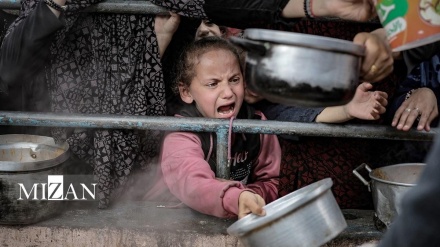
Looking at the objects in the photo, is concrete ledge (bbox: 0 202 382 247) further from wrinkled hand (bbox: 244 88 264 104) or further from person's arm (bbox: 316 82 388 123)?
wrinkled hand (bbox: 244 88 264 104)

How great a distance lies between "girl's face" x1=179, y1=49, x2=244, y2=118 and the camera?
2.99 m

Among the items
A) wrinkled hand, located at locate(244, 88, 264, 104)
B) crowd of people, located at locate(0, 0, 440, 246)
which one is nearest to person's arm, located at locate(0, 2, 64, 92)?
crowd of people, located at locate(0, 0, 440, 246)

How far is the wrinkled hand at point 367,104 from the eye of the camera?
2.61 m

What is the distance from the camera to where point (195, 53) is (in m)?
3.09

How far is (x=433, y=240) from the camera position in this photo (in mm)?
982

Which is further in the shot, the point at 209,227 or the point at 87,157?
the point at 87,157

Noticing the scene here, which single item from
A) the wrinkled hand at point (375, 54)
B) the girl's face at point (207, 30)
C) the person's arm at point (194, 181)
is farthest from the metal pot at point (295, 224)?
the girl's face at point (207, 30)

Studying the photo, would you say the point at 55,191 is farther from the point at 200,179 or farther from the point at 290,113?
the point at 290,113

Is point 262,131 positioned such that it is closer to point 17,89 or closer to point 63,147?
point 63,147

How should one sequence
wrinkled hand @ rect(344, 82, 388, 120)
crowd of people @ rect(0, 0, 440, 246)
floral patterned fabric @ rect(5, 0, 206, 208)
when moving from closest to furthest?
wrinkled hand @ rect(344, 82, 388, 120), crowd of people @ rect(0, 0, 440, 246), floral patterned fabric @ rect(5, 0, 206, 208)

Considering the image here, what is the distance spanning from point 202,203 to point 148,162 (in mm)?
532

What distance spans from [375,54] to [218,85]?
1145 millimetres

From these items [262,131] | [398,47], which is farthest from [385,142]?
[398,47]

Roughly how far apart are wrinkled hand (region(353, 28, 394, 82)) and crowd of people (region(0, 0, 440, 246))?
1.66 ft
